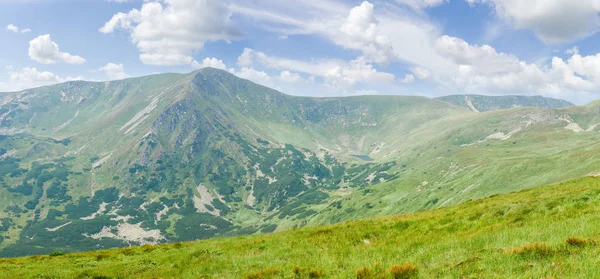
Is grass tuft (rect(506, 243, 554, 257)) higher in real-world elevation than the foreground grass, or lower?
higher

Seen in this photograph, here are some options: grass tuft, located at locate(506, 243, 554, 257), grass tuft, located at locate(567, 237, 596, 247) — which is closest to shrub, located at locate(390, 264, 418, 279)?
grass tuft, located at locate(506, 243, 554, 257)

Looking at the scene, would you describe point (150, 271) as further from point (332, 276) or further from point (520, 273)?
point (520, 273)

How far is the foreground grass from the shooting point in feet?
36.0

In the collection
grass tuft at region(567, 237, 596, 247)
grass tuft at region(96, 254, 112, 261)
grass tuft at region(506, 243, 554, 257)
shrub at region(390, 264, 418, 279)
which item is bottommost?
grass tuft at region(96, 254, 112, 261)

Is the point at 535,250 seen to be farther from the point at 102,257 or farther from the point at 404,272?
the point at 102,257

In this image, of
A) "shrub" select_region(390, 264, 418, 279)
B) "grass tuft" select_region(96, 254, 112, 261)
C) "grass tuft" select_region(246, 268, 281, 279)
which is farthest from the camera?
"grass tuft" select_region(96, 254, 112, 261)

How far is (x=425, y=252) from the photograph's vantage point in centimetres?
1474

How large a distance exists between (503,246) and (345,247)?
338 inches

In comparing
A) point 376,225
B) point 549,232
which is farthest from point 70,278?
point 549,232

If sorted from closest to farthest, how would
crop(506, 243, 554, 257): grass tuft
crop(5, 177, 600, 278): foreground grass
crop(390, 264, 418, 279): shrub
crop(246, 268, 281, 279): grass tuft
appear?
crop(5, 177, 600, 278): foreground grass
crop(506, 243, 554, 257): grass tuft
crop(390, 264, 418, 279): shrub
crop(246, 268, 281, 279): grass tuft

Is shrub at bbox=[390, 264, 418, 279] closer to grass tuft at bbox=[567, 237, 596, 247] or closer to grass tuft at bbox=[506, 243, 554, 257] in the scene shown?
grass tuft at bbox=[506, 243, 554, 257]

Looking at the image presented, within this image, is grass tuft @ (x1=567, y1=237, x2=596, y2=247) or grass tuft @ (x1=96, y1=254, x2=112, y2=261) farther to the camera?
grass tuft @ (x1=96, y1=254, x2=112, y2=261)

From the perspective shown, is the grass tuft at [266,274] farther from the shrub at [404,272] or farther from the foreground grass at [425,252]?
the shrub at [404,272]

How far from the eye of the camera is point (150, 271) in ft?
64.9
